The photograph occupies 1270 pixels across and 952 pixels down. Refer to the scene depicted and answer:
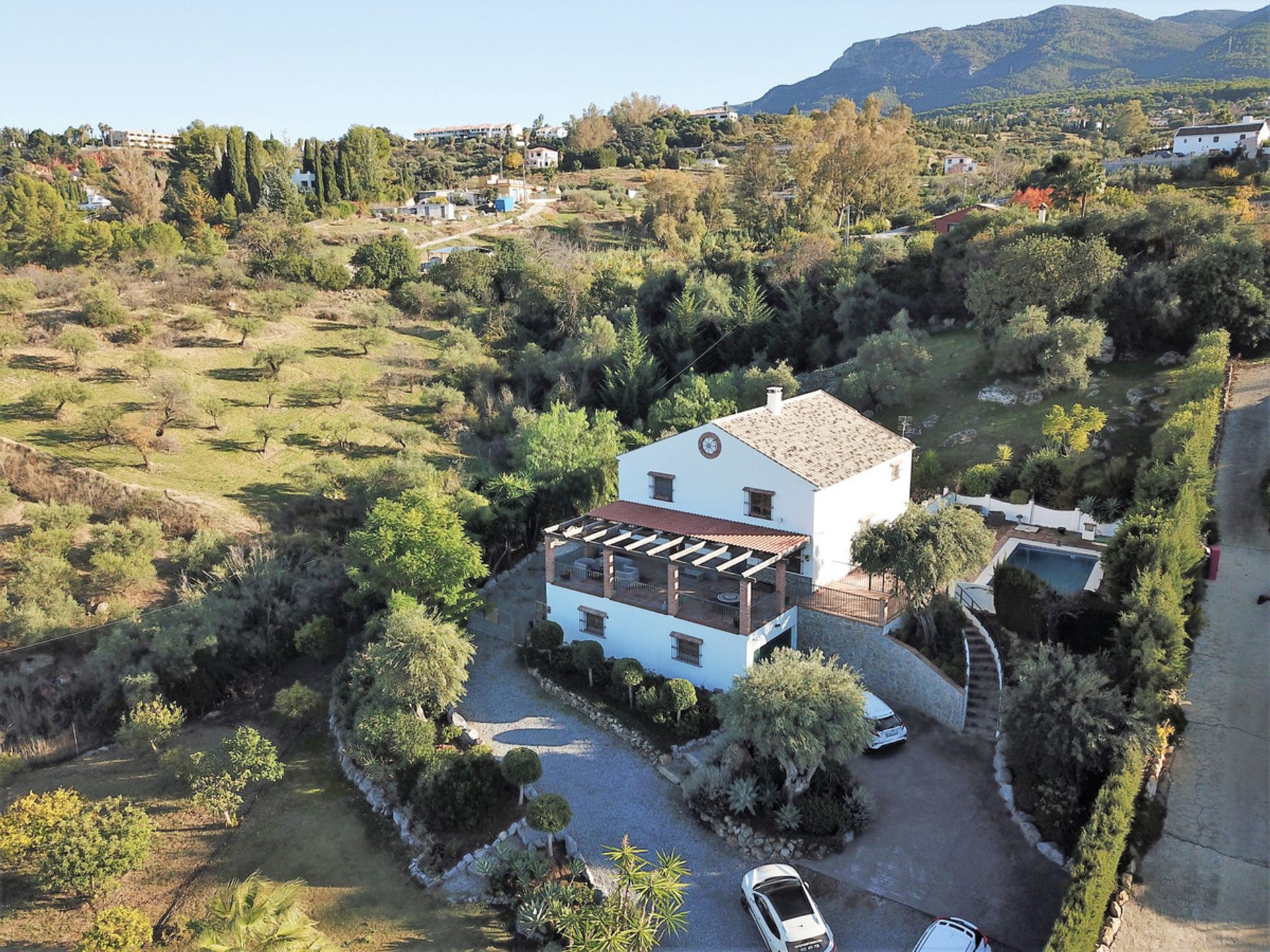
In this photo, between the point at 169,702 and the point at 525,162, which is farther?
the point at 525,162

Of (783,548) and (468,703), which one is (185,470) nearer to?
(468,703)

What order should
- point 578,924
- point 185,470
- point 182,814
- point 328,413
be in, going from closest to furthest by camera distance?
point 578,924
point 182,814
point 185,470
point 328,413

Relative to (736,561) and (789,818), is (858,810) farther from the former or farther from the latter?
(736,561)

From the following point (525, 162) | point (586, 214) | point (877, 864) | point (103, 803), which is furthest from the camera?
point (525, 162)

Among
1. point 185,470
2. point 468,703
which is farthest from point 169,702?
point 185,470

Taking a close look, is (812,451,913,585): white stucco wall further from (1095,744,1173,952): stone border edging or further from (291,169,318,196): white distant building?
(291,169,318,196): white distant building

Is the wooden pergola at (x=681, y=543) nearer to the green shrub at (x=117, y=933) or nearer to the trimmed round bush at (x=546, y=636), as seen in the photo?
the trimmed round bush at (x=546, y=636)
